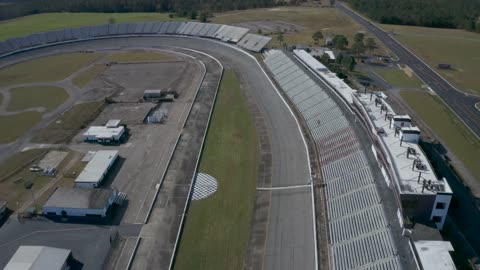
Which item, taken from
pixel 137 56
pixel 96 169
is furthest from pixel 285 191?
pixel 137 56

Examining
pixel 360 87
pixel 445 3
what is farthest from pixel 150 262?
pixel 445 3

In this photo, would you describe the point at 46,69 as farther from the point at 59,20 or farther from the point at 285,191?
the point at 285,191

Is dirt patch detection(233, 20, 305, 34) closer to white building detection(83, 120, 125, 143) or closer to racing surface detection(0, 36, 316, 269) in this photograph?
racing surface detection(0, 36, 316, 269)

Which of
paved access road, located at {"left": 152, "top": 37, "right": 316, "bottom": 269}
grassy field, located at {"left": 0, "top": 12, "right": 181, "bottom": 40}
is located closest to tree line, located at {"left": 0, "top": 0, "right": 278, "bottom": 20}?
grassy field, located at {"left": 0, "top": 12, "right": 181, "bottom": 40}

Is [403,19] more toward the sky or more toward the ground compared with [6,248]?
more toward the sky

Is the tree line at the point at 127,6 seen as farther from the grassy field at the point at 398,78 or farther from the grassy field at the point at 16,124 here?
the grassy field at the point at 16,124

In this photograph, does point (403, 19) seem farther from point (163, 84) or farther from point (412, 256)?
point (412, 256)
